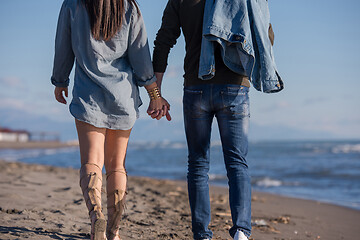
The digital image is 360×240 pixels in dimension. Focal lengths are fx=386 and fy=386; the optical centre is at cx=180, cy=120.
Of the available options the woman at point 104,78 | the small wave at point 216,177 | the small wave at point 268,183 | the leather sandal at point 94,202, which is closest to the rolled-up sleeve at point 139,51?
the woman at point 104,78

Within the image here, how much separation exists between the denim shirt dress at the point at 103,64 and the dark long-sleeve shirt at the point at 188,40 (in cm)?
18

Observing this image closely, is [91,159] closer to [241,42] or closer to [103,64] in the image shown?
[103,64]

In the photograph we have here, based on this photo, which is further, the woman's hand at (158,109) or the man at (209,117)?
the woman's hand at (158,109)

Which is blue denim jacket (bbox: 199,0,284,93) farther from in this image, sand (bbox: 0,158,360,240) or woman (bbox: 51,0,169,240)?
sand (bbox: 0,158,360,240)

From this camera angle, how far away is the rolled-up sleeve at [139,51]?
2559 millimetres

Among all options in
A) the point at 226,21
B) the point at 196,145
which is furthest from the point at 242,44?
the point at 196,145

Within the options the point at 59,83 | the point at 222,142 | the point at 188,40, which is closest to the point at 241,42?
the point at 188,40

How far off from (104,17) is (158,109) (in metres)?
0.73

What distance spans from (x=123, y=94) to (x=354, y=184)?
829cm

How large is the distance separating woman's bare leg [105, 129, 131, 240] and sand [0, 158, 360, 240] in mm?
425

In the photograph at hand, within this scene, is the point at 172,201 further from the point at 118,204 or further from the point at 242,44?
the point at 242,44

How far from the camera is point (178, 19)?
107 inches

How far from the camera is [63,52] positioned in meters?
2.57

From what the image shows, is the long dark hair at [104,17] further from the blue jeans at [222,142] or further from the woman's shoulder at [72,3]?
the blue jeans at [222,142]
